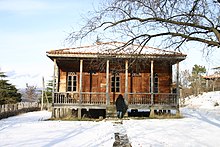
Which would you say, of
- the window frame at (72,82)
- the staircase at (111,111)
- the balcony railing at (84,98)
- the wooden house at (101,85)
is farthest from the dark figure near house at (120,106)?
the window frame at (72,82)

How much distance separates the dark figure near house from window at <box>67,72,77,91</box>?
474 cm

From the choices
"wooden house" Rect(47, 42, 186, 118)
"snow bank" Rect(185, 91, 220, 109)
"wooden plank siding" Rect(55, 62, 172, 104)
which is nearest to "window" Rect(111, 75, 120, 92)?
"wooden house" Rect(47, 42, 186, 118)

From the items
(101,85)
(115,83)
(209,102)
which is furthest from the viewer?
(209,102)

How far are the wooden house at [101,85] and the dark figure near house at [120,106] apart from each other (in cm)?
84

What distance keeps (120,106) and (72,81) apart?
5.17 m

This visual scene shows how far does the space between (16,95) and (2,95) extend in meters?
3.85

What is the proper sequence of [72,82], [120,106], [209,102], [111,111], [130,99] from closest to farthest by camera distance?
1. [120,106]
2. [111,111]
3. [130,99]
4. [72,82]
5. [209,102]

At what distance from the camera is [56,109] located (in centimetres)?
2066

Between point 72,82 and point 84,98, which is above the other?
point 72,82

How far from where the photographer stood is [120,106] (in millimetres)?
19109

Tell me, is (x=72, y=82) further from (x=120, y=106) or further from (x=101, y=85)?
(x=120, y=106)

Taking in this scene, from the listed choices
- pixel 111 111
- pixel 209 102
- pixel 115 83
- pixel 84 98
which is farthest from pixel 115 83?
pixel 209 102

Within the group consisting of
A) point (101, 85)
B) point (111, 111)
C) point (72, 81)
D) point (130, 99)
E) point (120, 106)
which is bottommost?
point (111, 111)

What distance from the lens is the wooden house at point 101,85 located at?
1992cm
